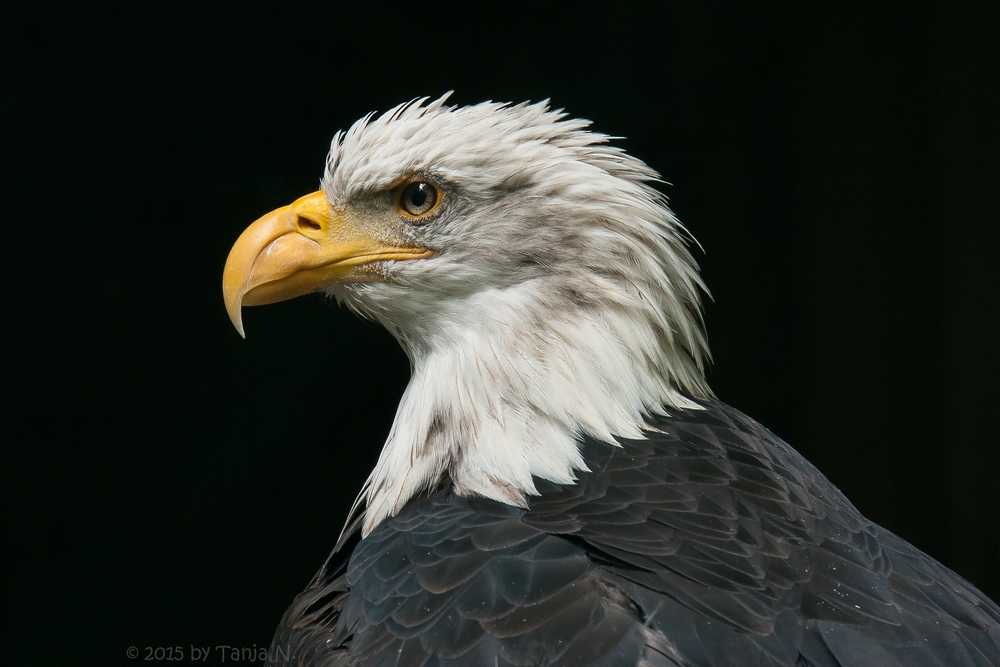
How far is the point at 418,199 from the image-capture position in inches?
88.4

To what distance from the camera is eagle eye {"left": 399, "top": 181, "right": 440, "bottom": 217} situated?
223cm

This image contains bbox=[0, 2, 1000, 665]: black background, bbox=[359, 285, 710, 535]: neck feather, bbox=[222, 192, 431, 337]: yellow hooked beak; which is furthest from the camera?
bbox=[0, 2, 1000, 665]: black background

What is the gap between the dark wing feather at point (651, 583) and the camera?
5.13ft

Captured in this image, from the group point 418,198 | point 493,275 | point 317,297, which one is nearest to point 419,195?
point 418,198

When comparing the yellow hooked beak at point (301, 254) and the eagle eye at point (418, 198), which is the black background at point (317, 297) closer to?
the yellow hooked beak at point (301, 254)

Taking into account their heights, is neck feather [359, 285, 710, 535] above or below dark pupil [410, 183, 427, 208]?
below

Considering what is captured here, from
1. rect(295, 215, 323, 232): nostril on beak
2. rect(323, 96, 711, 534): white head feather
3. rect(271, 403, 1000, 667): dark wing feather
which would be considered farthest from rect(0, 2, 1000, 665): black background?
rect(271, 403, 1000, 667): dark wing feather

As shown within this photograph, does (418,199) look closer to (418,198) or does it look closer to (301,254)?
(418,198)

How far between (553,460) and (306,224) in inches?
34.9

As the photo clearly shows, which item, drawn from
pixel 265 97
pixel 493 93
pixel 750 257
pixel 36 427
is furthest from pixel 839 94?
pixel 36 427

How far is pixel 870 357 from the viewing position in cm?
466

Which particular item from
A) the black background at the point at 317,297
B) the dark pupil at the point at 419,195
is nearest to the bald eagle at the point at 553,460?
the dark pupil at the point at 419,195

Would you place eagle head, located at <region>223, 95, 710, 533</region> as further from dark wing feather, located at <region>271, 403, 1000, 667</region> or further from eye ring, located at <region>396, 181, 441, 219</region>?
dark wing feather, located at <region>271, 403, 1000, 667</region>

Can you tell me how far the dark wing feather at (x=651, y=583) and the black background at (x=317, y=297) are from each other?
2260 mm
